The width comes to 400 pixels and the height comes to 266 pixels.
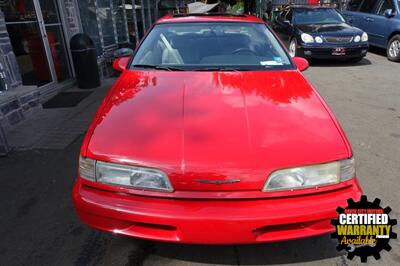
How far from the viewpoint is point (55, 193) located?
3.01 metres

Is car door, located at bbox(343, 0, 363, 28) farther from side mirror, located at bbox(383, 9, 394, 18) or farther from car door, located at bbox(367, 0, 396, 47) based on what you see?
side mirror, located at bbox(383, 9, 394, 18)

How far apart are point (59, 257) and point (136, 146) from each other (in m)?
1.08

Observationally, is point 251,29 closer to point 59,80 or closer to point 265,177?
point 265,177

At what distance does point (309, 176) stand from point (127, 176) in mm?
1034

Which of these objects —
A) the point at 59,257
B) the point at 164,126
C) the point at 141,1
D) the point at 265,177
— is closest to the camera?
the point at 265,177

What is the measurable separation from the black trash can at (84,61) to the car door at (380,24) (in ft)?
26.0

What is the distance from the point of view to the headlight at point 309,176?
176cm

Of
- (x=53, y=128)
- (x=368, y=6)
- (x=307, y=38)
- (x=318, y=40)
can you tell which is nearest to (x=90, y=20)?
(x=53, y=128)

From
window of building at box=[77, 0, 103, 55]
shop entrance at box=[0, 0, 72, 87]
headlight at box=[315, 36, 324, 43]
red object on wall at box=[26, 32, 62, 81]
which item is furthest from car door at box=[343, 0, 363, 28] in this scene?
red object on wall at box=[26, 32, 62, 81]

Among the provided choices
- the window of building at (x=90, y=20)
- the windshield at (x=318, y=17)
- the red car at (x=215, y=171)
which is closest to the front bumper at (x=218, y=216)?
the red car at (x=215, y=171)

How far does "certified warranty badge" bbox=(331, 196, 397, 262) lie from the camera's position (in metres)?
1.85

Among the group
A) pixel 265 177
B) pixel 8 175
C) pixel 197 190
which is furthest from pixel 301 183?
pixel 8 175

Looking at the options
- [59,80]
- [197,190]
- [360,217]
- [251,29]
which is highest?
[251,29]

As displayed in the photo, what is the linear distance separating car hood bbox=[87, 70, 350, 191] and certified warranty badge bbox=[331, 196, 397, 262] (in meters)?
0.34
